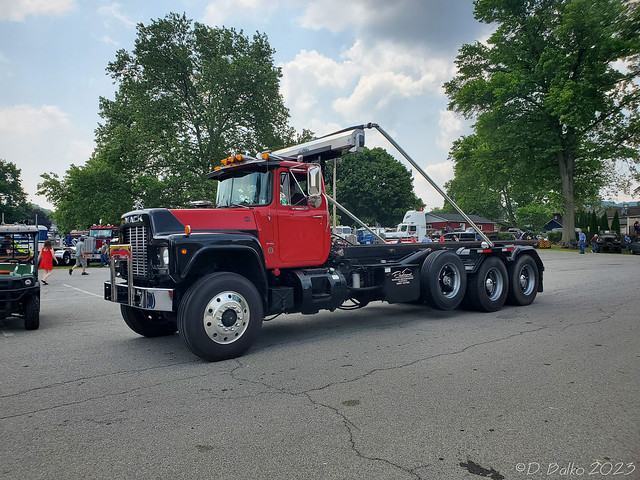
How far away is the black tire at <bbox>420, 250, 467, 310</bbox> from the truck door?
210 cm

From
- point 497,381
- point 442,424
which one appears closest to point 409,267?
point 497,381

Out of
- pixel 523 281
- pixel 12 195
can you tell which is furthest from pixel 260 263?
pixel 12 195

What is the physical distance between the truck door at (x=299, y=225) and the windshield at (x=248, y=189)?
0.20 m

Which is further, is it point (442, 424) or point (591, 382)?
point (591, 382)

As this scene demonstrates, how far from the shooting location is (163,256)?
594 cm

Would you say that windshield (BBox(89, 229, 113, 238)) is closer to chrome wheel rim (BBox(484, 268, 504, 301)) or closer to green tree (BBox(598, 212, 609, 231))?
chrome wheel rim (BBox(484, 268, 504, 301))

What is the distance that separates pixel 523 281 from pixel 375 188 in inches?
1972

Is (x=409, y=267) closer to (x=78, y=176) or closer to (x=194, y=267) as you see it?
(x=194, y=267)

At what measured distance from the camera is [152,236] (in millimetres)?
5996

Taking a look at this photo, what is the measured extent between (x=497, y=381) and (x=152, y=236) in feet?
14.4

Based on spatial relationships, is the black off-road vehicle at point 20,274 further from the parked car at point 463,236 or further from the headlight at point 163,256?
the parked car at point 463,236

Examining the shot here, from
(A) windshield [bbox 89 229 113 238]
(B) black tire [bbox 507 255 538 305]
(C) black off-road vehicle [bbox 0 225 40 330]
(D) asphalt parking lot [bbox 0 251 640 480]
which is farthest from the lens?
(A) windshield [bbox 89 229 113 238]

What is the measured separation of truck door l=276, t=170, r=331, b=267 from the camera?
6.92 meters

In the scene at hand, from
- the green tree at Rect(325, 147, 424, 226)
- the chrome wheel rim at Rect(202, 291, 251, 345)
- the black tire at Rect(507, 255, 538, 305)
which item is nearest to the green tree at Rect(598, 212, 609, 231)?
the green tree at Rect(325, 147, 424, 226)
